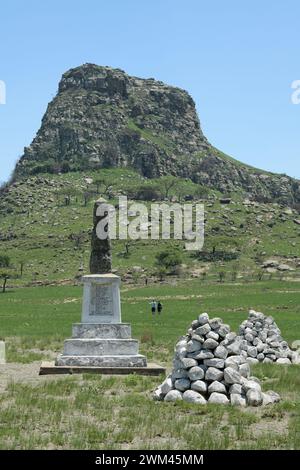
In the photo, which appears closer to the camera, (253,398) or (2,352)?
(253,398)

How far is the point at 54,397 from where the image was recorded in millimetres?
16188

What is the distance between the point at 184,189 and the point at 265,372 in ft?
569

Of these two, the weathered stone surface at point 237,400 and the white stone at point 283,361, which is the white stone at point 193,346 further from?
the white stone at point 283,361

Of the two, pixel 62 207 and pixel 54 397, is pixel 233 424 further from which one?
pixel 62 207

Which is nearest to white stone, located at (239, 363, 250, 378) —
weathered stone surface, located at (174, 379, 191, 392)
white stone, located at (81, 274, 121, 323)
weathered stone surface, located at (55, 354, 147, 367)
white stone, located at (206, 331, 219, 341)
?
white stone, located at (206, 331, 219, 341)

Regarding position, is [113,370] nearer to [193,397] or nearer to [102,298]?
[102,298]

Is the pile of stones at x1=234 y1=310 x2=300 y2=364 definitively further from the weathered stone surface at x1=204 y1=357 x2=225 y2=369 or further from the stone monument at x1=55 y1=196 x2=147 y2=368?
the weathered stone surface at x1=204 y1=357 x2=225 y2=369

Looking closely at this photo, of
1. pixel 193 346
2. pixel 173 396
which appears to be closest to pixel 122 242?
pixel 193 346

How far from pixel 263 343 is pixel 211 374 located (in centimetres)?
970

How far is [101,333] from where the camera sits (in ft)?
72.9

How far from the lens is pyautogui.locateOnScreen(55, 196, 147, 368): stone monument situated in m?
21.5

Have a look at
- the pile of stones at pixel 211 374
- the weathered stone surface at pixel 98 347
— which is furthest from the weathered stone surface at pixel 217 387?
the weathered stone surface at pixel 98 347

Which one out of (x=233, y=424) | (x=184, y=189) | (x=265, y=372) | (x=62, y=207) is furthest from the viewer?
(x=184, y=189)
